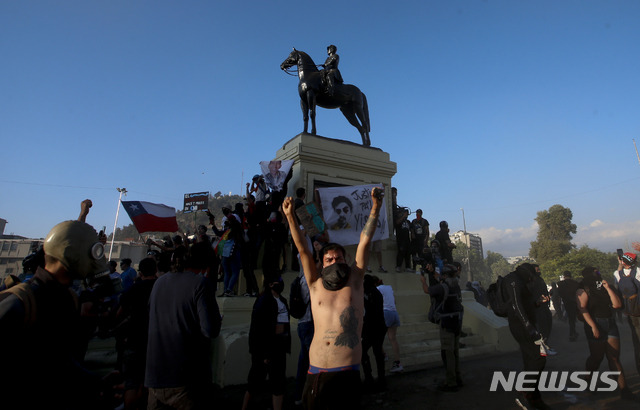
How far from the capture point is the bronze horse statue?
10.4 m

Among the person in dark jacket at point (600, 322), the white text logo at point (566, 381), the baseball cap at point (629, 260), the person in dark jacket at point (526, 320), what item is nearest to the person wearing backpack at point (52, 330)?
the person in dark jacket at point (526, 320)

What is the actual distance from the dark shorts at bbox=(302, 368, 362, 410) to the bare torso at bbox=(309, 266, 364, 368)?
0.07 meters

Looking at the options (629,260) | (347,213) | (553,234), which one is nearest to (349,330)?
(347,213)

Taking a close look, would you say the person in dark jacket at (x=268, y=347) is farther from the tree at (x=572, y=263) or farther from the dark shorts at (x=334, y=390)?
the tree at (x=572, y=263)

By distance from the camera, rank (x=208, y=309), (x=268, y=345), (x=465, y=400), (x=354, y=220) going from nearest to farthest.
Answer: (x=208, y=309), (x=268, y=345), (x=465, y=400), (x=354, y=220)

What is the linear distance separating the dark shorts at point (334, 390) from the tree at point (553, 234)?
64.4 m

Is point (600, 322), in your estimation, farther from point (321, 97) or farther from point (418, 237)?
point (321, 97)

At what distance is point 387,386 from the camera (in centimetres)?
565

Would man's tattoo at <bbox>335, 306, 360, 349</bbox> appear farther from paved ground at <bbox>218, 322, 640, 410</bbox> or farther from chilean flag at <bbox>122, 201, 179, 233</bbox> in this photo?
chilean flag at <bbox>122, 201, 179, 233</bbox>

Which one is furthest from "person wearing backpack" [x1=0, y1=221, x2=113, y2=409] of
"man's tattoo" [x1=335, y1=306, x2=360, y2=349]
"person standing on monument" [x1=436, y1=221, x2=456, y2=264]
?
"person standing on monument" [x1=436, y1=221, x2=456, y2=264]

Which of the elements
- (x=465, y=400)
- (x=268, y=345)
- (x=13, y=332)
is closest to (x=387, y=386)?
(x=465, y=400)

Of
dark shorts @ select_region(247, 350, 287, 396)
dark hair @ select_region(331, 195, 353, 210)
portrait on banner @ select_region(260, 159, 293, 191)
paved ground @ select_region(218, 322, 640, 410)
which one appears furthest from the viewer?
dark hair @ select_region(331, 195, 353, 210)

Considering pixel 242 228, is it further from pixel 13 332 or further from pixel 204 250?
pixel 13 332

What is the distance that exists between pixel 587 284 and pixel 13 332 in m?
6.89
